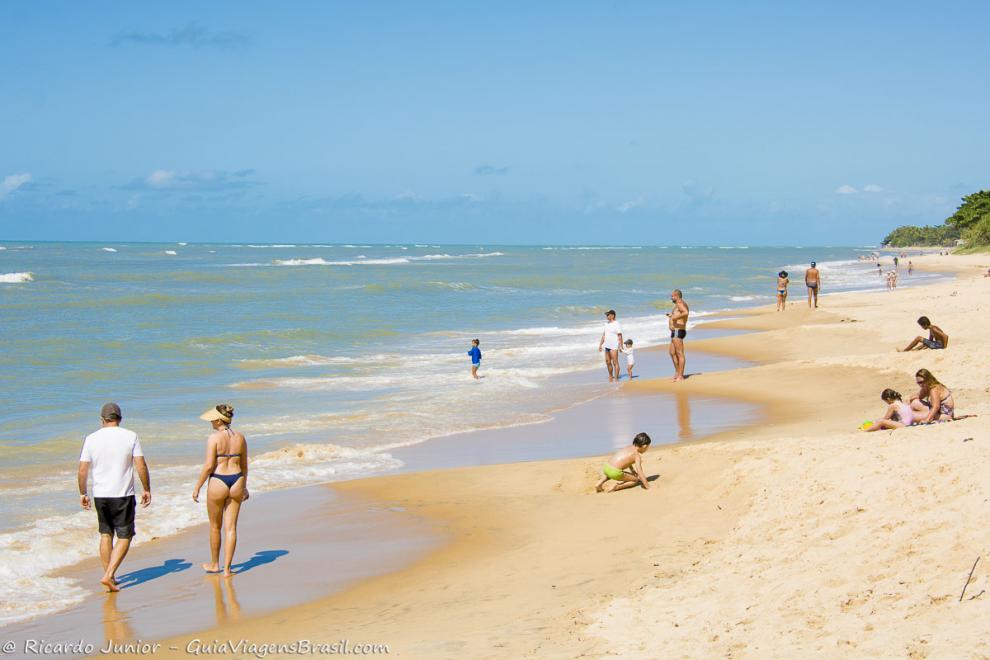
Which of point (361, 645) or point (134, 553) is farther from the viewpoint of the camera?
point (134, 553)

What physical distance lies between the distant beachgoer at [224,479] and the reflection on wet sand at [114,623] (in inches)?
34.5

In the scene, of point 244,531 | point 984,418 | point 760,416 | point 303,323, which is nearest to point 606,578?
point 244,531

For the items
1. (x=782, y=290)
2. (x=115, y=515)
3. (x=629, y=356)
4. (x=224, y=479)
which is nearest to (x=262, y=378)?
(x=629, y=356)

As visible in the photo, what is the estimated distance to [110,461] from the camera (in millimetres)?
7879

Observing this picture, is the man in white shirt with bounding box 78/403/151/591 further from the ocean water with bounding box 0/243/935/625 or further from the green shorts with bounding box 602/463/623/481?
the green shorts with bounding box 602/463/623/481

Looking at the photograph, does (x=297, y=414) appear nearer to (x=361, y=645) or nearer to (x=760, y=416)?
(x=760, y=416)

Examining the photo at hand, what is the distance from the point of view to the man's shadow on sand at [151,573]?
8.26 metres

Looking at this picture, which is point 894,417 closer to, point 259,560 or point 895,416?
point 895,416

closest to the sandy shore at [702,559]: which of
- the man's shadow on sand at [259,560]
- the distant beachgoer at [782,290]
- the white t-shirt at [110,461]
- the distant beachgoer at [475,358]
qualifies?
the man's shadow on sand at [259,560]

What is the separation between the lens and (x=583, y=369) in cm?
2227

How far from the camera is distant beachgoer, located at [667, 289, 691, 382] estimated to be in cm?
1852

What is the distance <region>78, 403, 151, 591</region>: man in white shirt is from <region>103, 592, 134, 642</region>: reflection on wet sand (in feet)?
0.91

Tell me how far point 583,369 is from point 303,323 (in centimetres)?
1647

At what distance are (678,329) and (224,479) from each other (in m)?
12.0
